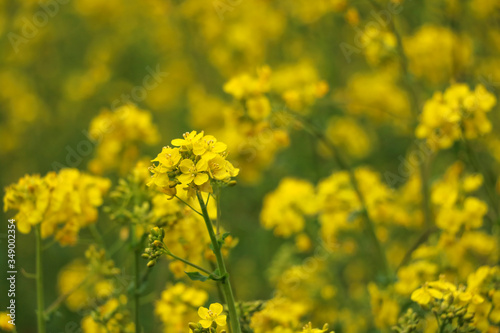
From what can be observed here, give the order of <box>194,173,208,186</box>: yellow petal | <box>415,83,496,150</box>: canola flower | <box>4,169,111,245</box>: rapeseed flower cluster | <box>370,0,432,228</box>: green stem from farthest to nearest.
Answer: <box>370,0,432,228</box>: green stem → <box>415,83,496,150</box>: canola flower → <box>4,169,111,245</box>: rapeseed flower cluster → <box>194,173,208,186</box>: yellow petal

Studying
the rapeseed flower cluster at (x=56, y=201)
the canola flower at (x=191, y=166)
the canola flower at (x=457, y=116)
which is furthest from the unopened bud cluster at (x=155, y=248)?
the canola flower at (x=457, y=116)

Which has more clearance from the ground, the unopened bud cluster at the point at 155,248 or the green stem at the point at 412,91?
the green stem at the point at 412,91

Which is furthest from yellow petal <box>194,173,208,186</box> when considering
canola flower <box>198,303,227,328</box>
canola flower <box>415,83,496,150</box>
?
canola flower <box>415,83,496,150</box>

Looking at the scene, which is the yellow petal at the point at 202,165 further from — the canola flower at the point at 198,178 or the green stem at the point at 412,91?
the green stem at the point at 412,91

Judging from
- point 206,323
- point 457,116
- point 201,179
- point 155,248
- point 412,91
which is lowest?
point 206,323

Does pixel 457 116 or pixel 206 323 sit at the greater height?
pixel 457 116

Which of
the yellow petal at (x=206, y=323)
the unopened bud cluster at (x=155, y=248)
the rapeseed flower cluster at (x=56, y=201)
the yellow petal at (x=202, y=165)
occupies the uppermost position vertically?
the rapeseed flower cluster at (x=56, y=201)

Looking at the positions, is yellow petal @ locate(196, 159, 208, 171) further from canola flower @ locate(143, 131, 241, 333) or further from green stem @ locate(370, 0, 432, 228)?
green stem @ locate(370, 0, 432, 228)

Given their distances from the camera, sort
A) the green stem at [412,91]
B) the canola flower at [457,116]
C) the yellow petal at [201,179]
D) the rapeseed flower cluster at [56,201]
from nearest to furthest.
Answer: the yellow petal at [201,179] → the rapeseed flower cluster at [56,201] → the canola flower at [457,116] → the green stem at [412,91]

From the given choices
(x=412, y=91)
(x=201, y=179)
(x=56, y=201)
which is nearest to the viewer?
(x=201, y=179)

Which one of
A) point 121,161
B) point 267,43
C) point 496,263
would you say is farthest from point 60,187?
point 267,43

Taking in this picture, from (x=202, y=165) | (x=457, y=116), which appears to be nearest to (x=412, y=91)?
(x=457, y=116)

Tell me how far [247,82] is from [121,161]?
1.16m

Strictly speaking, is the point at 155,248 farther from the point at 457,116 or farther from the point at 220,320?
the point at 457,116
